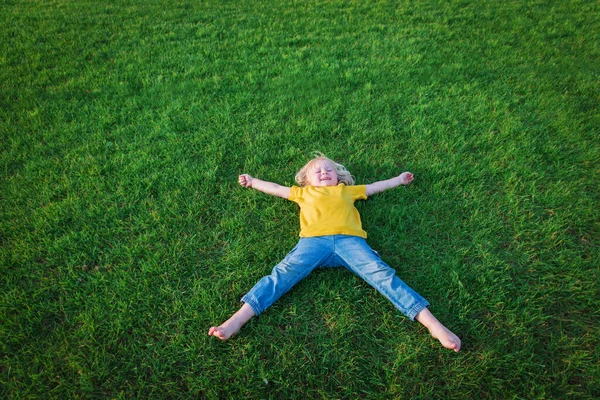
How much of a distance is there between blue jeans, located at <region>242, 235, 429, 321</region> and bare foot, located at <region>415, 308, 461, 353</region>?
52 millimetres

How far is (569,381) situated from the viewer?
238 cm

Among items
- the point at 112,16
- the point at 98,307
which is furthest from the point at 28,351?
the point at 112,16

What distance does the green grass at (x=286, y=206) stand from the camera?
2.45 metres

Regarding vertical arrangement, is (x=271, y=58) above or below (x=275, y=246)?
above

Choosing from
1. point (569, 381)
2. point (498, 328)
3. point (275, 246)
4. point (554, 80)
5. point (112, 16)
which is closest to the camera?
point (569, 381)

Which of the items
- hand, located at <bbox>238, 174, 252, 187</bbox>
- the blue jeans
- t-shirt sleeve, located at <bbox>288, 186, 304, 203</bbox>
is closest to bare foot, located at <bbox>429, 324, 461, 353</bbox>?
the blue jeans

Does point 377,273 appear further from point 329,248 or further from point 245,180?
point 245,180

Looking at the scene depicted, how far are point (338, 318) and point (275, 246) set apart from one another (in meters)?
0.85

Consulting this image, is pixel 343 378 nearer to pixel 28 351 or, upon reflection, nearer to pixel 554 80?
pixel 28 351

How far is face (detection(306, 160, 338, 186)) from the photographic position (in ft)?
11.1

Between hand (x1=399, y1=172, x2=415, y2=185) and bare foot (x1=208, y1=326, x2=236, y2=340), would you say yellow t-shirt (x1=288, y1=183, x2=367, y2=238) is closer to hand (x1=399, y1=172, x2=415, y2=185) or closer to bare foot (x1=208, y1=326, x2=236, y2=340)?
hand (x1=399, y1=172, x2=415, y2=185)

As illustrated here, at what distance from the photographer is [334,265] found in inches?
118

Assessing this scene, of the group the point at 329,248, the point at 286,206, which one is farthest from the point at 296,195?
the point at 329,248

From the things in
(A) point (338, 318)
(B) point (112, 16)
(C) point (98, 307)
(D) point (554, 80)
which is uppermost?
(B) point (112, 16)
